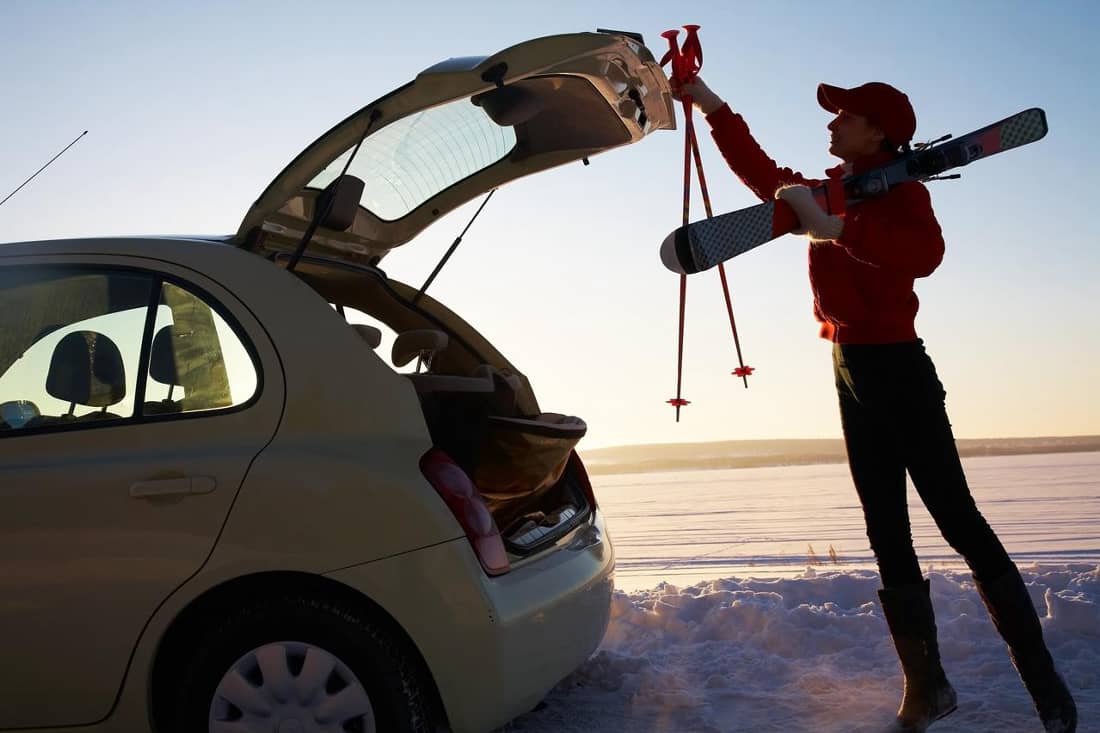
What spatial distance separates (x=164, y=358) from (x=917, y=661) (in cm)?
266

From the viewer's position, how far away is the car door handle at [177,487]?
2.81 m

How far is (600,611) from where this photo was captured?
11.2 ft

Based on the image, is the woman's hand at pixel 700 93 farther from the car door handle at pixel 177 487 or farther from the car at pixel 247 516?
the car door handle at pixel 177 487

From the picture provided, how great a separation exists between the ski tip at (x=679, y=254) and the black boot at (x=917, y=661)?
139 cm

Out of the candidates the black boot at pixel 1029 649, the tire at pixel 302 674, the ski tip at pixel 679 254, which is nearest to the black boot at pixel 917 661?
the black boot at pixel 1029 649

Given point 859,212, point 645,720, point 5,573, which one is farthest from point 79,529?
point 859,212

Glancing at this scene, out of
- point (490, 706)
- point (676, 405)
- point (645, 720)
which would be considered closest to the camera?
point (490, 706)

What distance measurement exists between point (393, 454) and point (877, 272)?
1.83m

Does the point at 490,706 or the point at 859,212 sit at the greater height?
the point at 859,212

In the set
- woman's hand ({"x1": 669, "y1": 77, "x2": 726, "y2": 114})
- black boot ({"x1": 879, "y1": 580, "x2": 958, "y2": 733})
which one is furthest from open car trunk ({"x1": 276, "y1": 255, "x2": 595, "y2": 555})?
woman's hand ({"x1": 669, "y1": 77, "x2": 726, "y2": 114})

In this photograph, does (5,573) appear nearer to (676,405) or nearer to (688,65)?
(676,405)

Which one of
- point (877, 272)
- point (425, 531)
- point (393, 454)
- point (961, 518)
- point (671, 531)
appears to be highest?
point (877, 272)

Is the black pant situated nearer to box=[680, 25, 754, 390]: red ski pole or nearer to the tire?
box=[680, 25, 754, 390]: red ski pole

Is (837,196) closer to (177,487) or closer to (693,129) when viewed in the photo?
(693,129)
